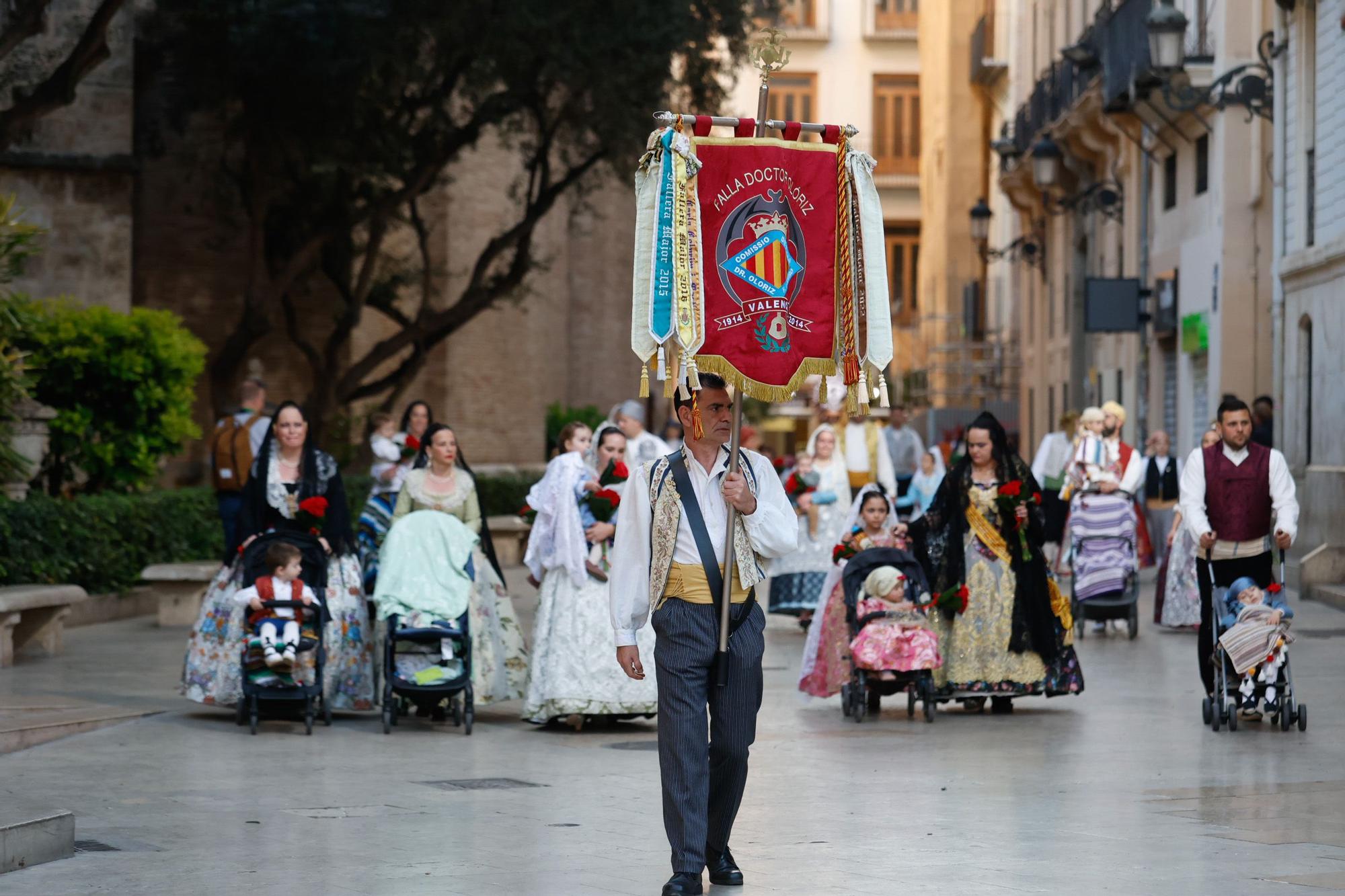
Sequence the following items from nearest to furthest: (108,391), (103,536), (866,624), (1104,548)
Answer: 1. (866,624)
2. (1104,548)
3. (103,536)
4. (108,391)

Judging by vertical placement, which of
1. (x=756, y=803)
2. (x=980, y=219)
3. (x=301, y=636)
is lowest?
(x=756, y=803)

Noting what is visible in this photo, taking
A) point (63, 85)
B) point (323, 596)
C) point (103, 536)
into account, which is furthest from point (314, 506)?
point (63, 85)

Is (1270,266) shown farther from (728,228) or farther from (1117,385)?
(728,228)

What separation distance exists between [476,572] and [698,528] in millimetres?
5408

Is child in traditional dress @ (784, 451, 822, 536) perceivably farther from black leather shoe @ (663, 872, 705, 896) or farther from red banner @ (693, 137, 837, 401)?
black leather shoe @ (663, 872, 705, 896)

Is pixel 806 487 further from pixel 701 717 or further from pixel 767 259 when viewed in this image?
pixel 701 717

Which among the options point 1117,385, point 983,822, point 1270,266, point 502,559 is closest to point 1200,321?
point 1270,266

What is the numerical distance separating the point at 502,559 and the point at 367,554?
16429mm

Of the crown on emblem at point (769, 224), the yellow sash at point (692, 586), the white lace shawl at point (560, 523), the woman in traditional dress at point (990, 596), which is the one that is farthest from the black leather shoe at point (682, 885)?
the woman in traditional dress at point (990, 596)

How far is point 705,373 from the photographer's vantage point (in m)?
7.82

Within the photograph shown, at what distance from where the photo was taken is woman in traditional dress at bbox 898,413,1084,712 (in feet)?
42.3

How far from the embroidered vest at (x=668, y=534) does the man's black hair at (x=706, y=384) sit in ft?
0.69

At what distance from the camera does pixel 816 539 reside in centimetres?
1886

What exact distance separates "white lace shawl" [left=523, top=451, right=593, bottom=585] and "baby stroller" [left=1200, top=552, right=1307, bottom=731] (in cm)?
366
